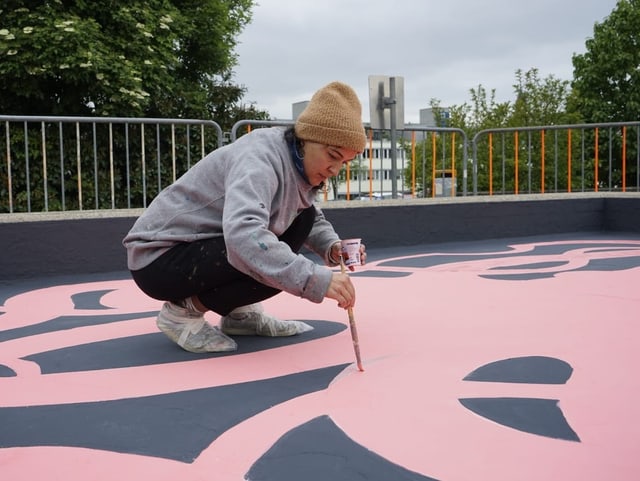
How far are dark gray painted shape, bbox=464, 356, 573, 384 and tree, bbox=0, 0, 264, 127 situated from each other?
12.4 metres

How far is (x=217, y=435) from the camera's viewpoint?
167cm

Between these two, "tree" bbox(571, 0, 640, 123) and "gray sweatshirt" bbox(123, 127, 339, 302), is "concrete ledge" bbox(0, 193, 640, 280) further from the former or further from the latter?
"tree" bbox(571, 0, 640, 123)

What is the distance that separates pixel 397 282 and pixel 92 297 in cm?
186

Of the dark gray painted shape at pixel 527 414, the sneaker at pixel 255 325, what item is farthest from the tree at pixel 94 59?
the dark gray painted shape at pixel 527 414

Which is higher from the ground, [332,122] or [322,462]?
[332,122]

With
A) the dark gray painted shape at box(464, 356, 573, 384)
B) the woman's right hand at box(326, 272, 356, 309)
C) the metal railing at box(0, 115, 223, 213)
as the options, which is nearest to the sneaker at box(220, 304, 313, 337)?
the woman's right hand at box(326, 272, 356, 309)

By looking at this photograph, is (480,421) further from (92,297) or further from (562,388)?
(92,297)

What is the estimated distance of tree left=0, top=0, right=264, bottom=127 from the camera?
13.3 meters

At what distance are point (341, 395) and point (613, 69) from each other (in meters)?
26.2

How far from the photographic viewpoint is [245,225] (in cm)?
202

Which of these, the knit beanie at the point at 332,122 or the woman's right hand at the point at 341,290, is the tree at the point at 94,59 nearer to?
the knit beanie at the point at 332,122

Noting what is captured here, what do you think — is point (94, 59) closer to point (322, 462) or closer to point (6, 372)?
point (6, 372)

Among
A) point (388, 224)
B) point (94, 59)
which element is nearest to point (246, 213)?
point (388, 224)

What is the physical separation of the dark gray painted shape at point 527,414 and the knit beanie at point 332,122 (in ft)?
3.00
